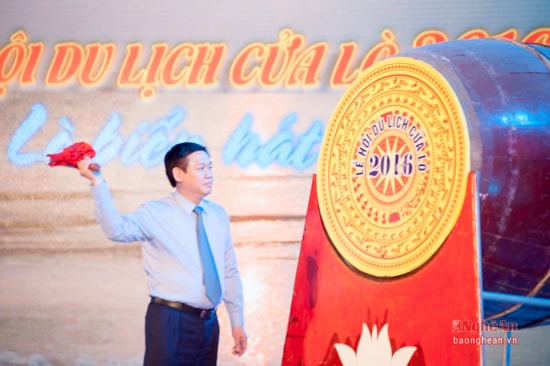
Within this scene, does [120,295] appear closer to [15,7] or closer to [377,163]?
[15,7]

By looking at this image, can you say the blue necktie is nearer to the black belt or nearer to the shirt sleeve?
the black belt

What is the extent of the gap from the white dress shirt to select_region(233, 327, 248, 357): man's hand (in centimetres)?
4

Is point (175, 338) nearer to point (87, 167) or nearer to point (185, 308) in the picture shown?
point (185, 308)

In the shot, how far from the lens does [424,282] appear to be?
1907 millimetres

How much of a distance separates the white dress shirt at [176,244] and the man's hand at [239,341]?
0.04 m

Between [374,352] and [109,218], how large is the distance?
4.43ft

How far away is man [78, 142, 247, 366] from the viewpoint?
3141mm

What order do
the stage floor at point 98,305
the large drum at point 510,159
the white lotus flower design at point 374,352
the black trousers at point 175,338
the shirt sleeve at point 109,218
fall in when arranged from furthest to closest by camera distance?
the stage floor at point 98,305 < the black trousers at point 175,338 < the shirt sleeve at point 109,218 < the white lotus flower design at point 374,352 < the large drum at point 510,159

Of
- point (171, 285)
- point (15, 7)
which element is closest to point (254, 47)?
point (15, 7)

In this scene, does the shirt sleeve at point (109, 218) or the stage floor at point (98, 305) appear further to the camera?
the stage floor at point (98, 305)

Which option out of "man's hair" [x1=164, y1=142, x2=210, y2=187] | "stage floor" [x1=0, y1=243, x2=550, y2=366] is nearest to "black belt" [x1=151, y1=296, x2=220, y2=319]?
"man's hair" [x1=164, y1=142, x2=210, y2=187]

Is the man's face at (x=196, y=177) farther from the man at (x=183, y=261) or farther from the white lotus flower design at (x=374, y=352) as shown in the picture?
the white lotus flower design at (x=374, y=352)

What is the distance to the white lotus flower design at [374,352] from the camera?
193cm

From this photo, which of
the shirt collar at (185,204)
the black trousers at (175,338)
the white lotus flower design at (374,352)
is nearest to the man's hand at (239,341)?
the black trousers at (175,338)
